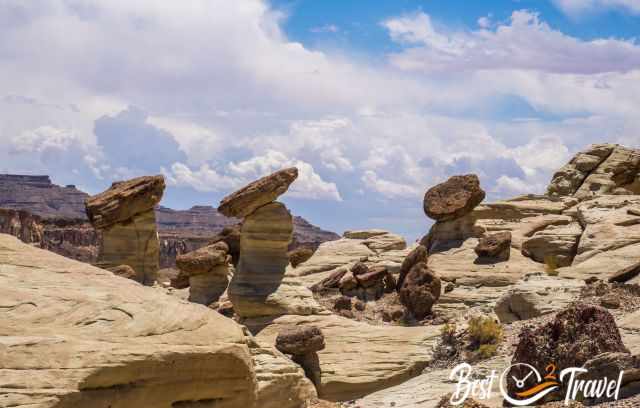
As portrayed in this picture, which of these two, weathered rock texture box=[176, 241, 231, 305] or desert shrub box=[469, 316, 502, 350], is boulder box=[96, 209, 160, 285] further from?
desert shrub box=[469, 316, 502, 350]

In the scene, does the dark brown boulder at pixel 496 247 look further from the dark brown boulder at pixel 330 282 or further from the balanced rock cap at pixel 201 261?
the balanced rock cap at pixel 201 261

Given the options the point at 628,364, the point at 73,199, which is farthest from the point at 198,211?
the point at 628,364

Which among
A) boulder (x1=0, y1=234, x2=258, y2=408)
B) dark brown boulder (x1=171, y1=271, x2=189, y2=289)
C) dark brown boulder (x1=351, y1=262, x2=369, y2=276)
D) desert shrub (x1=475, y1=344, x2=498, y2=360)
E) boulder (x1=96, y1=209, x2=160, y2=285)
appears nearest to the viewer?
boulder (x1=0, y1=234, x2=258, y2=408)

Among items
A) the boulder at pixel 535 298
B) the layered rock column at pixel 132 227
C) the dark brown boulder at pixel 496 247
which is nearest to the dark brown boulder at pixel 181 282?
the layered rock column at pixel 132 227

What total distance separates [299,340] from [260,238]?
7.45 meters

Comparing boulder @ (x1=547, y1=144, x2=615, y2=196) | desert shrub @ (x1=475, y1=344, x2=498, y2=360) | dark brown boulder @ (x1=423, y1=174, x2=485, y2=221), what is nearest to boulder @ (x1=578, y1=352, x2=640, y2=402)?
desert shrub @ (x1=475, y1=344, x2=498, y2=360)

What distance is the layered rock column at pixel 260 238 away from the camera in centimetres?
2666

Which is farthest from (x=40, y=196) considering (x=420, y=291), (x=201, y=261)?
(x=420, y=291)

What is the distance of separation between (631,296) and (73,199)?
509ft

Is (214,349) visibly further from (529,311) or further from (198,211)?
(198,211)

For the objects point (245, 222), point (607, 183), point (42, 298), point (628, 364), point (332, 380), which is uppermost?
point (607, 183)

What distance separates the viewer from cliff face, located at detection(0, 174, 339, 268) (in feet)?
315

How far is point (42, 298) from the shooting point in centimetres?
1031

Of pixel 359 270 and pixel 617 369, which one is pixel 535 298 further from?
pixel 359 270
